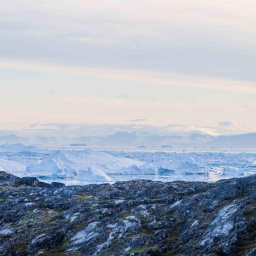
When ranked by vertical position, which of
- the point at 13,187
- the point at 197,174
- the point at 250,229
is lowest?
the point at 197,174

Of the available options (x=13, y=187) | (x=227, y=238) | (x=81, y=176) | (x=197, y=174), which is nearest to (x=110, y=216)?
(x=227, y=238)

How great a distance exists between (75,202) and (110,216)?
923cm

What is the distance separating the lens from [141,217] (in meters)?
47.0

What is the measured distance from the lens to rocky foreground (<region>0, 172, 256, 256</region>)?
3853 centimetres

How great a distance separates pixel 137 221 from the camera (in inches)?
1802

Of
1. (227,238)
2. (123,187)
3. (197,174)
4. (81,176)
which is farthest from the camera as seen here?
(197,174)

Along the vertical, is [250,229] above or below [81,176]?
above

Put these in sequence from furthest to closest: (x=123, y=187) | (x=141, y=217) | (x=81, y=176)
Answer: (x=81, y=176) < (x=123, y=187) < (x=141, y=217)

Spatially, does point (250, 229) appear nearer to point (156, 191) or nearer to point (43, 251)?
point (43, 251)

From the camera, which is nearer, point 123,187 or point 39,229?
point 39,229

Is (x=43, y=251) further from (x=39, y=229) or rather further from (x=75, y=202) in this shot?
(x=75, y=202)

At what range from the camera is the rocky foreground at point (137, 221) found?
38.5 meters

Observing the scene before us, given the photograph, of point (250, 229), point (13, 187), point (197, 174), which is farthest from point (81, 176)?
point (250, 229)

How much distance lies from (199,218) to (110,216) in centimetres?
885
